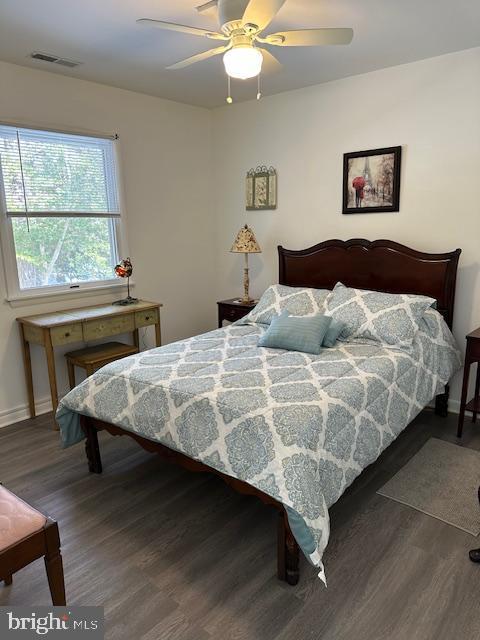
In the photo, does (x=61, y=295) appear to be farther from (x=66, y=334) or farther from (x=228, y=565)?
(x=228, y=565)

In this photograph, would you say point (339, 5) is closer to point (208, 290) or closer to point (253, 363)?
point (253, 363)

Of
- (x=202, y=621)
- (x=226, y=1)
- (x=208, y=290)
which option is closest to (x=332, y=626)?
(x=202, y=621)

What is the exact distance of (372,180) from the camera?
3.58 meters

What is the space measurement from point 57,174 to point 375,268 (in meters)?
2.66

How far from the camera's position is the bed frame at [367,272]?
272 centimetres

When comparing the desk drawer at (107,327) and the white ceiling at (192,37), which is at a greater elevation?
the white ceiling at (192,37)

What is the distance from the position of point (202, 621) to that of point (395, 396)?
4.85 feet

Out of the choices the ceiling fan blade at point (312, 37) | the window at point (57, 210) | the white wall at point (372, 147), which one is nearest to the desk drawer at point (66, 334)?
the window at point (57, 210)

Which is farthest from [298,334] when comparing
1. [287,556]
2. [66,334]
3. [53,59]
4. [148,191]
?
[53,59]

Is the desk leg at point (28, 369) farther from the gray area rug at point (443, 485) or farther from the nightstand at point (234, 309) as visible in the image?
the gray area rug at point (443, 485)

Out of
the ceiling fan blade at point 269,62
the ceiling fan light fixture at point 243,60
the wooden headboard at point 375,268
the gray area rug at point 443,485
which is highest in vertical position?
the ceiling fan blade at point 269,62

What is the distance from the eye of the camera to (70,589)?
1850mm

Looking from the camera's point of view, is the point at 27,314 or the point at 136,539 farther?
the point at 27,314

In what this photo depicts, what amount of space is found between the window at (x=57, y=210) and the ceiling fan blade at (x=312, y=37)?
2067 millimetres
